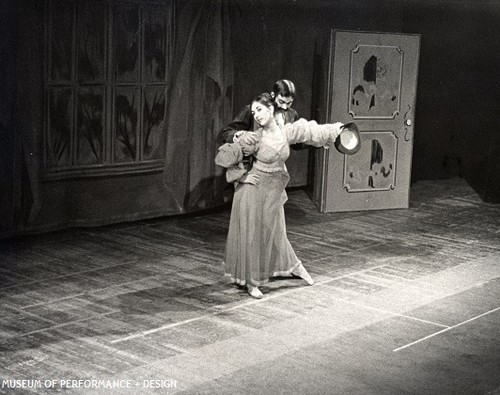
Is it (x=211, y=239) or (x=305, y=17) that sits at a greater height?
(x=305, y=17)

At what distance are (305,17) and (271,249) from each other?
14.4 ft

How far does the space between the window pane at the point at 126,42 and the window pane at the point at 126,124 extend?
14 cm

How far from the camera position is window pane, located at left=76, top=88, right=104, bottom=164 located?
822 centimetres

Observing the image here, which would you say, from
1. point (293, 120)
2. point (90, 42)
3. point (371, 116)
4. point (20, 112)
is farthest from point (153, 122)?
point (293, 120)

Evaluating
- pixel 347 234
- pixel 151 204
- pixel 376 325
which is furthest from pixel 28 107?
pixel 376 325

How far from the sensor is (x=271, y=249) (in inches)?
258

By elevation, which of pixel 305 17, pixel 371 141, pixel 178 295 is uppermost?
pixel 305 17

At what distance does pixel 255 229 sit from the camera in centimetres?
635

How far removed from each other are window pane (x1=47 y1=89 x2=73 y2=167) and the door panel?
2536mm

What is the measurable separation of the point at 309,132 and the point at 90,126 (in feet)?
8.49

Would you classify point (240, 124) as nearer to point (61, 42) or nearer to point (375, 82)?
point (61, 42)

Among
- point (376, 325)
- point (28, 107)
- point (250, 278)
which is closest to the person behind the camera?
point (376, 325)

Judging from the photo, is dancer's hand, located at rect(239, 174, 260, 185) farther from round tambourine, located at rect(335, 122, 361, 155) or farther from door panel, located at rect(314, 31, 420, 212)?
door panel, located at rect(314, 31, 420, 212)

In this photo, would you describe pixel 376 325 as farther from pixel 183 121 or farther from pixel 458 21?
pixel 458 21
